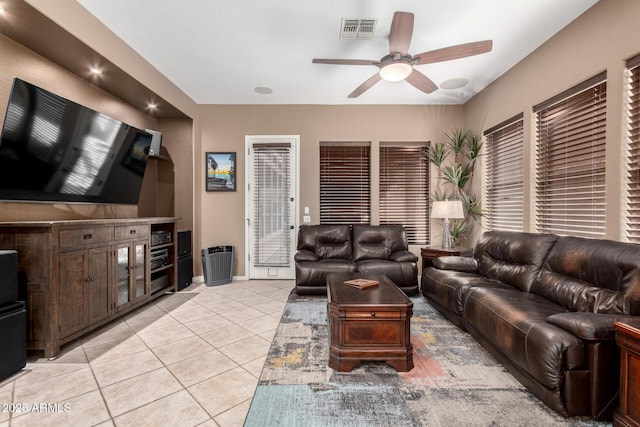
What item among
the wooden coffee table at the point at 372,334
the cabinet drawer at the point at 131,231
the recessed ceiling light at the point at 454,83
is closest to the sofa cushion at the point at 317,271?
A: the wooden coffee table at the point at 372,334

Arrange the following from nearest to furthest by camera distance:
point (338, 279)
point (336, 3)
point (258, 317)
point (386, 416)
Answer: point (386, 416), point (336, 3), point (338, 279), point (258, 317)

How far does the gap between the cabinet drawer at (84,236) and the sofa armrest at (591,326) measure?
352cm

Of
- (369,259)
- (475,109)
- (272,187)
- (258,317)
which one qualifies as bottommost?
(258,317)

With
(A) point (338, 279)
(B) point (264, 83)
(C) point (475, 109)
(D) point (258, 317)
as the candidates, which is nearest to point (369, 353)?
(A) point (338, 279)

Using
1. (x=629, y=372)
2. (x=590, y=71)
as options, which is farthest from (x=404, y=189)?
(x=629, y=372)

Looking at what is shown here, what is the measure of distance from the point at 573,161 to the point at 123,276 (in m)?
4.68

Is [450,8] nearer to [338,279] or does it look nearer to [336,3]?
[336,3]

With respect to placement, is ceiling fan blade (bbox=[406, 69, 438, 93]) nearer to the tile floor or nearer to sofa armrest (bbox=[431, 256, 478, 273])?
sofa armrest (bbox=[431, 256, 478, 273])

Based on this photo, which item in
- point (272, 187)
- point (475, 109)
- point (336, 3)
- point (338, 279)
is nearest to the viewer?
point (336, 3)

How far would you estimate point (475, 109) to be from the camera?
13.9 ft

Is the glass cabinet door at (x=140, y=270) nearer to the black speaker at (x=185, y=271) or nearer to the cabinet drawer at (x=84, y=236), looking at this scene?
the cabinet drawer at (x=84, y=236)

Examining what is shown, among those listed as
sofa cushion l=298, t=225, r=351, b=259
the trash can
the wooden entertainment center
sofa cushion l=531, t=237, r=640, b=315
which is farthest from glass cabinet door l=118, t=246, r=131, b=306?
sofa cushion l=531, t=237, r=640, b=315

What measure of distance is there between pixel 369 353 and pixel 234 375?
959 mm

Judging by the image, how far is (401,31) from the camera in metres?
2.22
